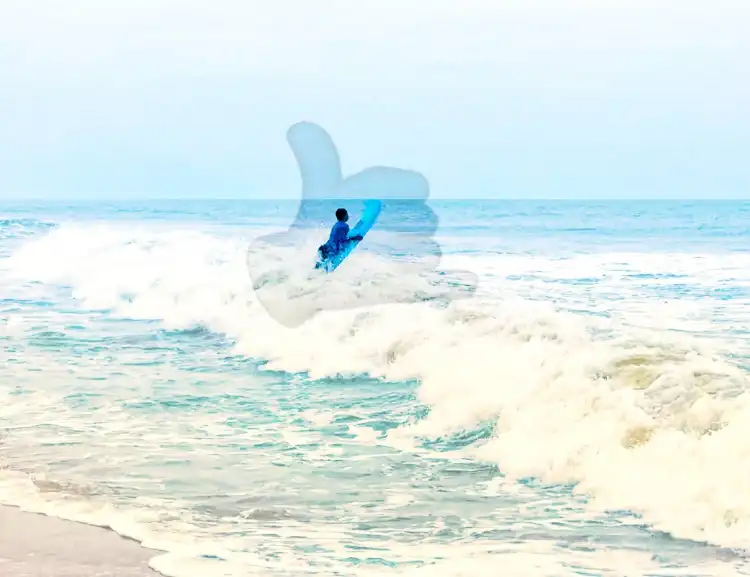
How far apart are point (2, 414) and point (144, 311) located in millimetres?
7560

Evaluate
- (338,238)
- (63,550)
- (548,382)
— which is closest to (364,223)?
(338,238)

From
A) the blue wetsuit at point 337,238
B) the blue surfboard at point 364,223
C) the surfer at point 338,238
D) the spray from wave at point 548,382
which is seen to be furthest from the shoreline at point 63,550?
the blue wetsuit at point 337,238

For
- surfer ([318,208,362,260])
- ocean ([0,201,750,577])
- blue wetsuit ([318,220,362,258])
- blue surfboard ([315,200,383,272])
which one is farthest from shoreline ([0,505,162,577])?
blue wetsuit ([318,220,362,258])

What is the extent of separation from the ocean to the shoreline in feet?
0.40

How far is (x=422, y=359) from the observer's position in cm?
912

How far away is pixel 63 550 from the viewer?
14.7 feet

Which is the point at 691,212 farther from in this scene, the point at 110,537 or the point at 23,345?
the point at 110,537

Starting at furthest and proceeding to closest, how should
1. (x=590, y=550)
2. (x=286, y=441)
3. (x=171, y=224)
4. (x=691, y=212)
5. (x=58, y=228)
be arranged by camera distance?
(x=691, y=212), (x=171, y=224), (x=58, y=228), (x=286, y=441), (x=590, y=550)

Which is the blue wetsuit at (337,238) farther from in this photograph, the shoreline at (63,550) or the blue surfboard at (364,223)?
the shoreline at (63,550)

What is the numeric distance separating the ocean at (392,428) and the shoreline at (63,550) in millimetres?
123

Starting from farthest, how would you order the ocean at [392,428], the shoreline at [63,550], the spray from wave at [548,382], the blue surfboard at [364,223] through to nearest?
1. the blue surfboard at [364,223]
2. the spray from wave at [548,382]
3. the ocean at [392,428]
4. the shoreline at [63,550]

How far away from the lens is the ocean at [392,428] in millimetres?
4703

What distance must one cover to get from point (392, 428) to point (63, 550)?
3.03 m

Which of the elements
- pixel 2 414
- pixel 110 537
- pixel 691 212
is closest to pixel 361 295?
pixel 2 414
